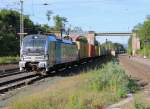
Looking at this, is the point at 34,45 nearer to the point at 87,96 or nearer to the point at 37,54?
the point at 37,54

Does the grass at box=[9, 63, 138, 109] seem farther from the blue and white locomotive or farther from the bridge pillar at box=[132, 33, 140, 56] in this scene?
the bridge pillar at box=[132, 33, 140, 56]

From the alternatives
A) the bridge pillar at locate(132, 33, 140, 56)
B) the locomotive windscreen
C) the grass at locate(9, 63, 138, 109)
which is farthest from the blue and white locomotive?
the bridge pillar at locate(132, 33, 140, 56)

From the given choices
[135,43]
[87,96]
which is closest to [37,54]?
[87,96]

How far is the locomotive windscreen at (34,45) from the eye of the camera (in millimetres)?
36062

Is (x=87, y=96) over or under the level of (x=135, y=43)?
over

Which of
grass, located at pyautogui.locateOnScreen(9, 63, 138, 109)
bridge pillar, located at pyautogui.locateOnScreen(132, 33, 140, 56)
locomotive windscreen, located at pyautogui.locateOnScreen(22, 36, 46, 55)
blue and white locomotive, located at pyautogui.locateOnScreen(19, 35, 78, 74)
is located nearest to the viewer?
grass, located at pyautogui.locateOnScreen(9, 63, 138, 109)

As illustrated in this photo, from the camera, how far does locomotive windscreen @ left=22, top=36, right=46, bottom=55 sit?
36062 millimetres

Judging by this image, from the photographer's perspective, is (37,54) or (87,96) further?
(37,54)

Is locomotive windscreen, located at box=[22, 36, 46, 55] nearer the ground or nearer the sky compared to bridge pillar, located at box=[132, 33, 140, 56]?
nearer the sky

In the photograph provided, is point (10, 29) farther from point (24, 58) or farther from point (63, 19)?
point (24, 58)

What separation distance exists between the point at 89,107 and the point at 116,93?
5.21 m

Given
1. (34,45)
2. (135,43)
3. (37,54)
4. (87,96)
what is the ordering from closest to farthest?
1. (87,96)
2. (37,54)
3. (34,45)
4. (135,43)

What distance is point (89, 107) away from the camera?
15609 millimetres

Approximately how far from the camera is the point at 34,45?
36.4 meters
